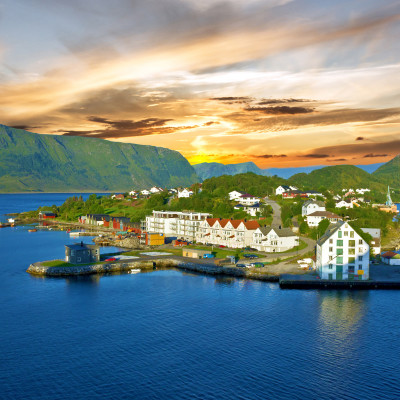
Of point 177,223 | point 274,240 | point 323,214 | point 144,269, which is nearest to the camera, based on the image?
point 144,269

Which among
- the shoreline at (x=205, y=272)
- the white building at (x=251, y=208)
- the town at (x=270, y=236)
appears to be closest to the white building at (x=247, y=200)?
Answer: the town at (x=270, y=236)

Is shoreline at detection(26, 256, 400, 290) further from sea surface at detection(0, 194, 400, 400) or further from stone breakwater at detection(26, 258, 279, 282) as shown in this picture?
sea surface at detection(0, 194, 400, 400)

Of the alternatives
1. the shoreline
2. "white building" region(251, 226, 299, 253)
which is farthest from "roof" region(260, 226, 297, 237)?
the shoreline

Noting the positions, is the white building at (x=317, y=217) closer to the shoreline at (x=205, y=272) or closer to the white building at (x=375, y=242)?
the white building at (x=375, y=242)

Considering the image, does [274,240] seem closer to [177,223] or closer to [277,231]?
[277,231]

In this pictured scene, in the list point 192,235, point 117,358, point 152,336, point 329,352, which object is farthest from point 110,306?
point 192,235

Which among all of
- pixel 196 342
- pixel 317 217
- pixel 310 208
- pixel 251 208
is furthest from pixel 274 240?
pixel 196 342
